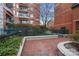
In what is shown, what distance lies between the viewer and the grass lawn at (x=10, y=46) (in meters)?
2.41

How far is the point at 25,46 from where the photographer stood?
7.99 feet

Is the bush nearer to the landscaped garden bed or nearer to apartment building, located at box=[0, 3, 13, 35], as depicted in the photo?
the landscaped garden bed

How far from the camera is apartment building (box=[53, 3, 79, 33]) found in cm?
244

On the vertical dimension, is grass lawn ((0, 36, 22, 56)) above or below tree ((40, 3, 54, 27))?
below

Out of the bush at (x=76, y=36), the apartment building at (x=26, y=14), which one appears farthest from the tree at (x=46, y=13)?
the bush at (x=76, y=36)

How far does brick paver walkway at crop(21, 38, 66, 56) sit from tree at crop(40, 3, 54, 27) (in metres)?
0.23

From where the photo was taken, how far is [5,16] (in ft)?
7.97

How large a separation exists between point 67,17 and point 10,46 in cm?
77

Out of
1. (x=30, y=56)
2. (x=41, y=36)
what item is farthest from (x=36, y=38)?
(x=30, y=56)

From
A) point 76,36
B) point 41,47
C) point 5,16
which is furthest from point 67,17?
point 5,16

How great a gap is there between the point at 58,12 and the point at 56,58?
0.55 metres

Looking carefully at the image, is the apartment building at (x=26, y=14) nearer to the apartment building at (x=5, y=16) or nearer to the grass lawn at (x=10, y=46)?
the apartment building at (x=5, y=16)

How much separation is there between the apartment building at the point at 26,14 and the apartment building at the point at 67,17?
0.77 ft

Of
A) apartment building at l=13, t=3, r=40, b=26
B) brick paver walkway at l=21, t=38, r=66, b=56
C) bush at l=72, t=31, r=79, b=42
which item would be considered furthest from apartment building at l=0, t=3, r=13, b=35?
bush at l=72, t=31, r=79, b=42
